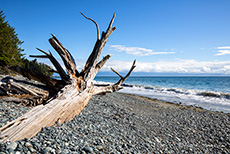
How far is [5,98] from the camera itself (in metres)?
5.95

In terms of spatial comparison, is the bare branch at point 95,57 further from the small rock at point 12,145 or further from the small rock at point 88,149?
the small rock at point 12,145

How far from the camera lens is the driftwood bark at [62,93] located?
9.89ft

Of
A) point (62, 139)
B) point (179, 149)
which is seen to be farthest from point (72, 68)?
point (179, 149)

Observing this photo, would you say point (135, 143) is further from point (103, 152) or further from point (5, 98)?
point (5, 98)

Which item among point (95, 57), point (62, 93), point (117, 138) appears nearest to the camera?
point (117, 138)

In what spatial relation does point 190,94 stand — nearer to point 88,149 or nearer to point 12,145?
point 88,149

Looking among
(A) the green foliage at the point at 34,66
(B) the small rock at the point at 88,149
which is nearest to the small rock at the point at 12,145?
(B) the small rock at the point at 88,149

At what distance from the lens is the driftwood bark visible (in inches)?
119

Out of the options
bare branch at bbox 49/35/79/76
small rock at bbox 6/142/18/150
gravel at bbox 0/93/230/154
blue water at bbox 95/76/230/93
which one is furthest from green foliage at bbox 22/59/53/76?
blue water at bbox 95/76/230/93

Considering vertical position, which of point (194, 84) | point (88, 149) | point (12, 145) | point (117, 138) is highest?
point (12, 145)

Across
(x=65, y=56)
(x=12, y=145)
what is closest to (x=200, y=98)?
(x=65, y=56)

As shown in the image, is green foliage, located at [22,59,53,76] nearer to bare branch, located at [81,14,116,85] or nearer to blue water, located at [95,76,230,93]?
bare branch, located at [81,14,116,85]

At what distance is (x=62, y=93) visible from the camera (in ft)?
15.1

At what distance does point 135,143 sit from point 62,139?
6.52 ft
